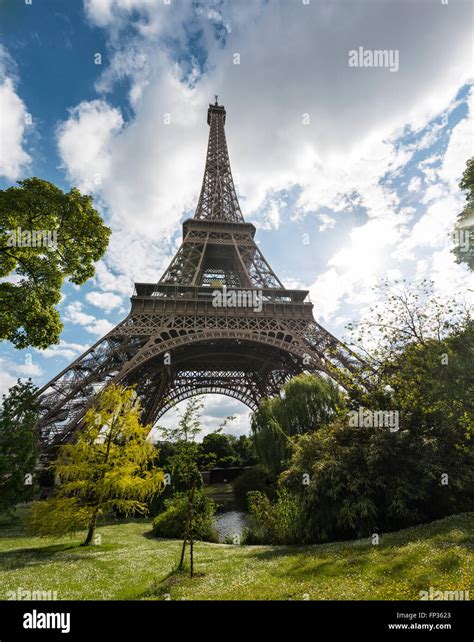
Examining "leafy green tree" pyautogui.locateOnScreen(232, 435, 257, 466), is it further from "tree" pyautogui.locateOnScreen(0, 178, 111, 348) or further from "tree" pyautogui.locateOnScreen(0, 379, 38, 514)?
"tree" pyautogui.locateOnScreen(0, 178, 111, 348)

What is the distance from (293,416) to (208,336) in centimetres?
1024

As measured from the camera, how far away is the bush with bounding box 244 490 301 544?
12.8 meters

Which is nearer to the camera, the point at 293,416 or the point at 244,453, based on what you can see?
the point at 293,416

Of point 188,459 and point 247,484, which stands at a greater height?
point 188,459

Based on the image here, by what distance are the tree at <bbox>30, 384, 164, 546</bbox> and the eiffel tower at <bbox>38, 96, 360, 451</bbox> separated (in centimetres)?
934

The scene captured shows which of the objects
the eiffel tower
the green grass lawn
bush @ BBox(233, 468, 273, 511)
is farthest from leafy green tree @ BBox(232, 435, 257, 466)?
the green grass lawn

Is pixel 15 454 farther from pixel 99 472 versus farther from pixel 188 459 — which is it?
pixel 188 459

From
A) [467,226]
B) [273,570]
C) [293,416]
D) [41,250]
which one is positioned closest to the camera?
[273,570]

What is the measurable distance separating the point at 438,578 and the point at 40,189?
14376mm

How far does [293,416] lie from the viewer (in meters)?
22.4
